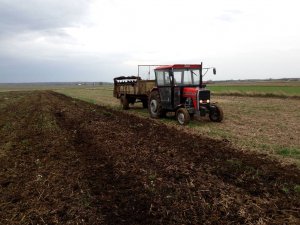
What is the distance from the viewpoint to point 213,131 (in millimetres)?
12453

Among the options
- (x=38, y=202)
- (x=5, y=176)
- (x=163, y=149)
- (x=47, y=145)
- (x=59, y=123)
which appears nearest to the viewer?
(x=38, y=202)

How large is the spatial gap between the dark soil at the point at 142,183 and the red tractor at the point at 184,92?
3.27 m

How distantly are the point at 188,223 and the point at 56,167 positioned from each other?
3934 mm

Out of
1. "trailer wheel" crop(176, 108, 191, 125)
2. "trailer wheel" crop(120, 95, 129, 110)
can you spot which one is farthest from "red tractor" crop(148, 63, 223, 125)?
"trailer wheel" crop(120, 95, 129, 110)

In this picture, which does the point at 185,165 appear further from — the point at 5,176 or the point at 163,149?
the point at 5,176

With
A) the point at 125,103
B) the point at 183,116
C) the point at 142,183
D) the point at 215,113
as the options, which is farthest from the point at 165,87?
the point at 142,183

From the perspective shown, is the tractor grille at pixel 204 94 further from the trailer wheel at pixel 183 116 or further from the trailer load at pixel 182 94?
the trailer wheel at pixel 183 116

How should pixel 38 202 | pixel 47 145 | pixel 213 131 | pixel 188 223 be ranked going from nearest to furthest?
pixel 188 223 → pixel 38 202 → pixel 47 145 → pixel 213 131

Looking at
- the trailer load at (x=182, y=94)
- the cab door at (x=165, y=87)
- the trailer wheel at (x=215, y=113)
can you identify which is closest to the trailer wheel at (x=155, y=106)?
the trailer load at (x=182, y=94)

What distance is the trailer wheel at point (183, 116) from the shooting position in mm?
13891

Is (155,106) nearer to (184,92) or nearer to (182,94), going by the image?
(182,94)

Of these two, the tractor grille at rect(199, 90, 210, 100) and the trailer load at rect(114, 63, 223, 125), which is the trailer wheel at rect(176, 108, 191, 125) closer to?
the trailer load at rect(114, 63, 223, 125)

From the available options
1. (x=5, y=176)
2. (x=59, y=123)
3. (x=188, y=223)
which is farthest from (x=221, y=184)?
(x=59, y=123)

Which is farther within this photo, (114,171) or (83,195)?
(114,171)
